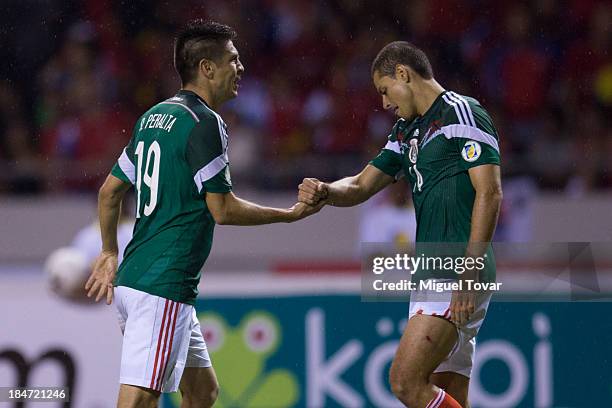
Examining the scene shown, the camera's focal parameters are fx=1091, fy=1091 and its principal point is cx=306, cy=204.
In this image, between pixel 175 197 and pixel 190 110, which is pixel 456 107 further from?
pixel 175 197

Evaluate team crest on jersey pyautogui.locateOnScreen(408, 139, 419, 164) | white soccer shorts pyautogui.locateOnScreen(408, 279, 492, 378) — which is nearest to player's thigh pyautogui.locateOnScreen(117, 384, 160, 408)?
white soccer shorts pyautogui.locateOnScreen(408, 279, 492, 378)

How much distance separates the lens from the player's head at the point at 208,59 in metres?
4.38

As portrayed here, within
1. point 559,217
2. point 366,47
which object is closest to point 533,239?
point 559,217

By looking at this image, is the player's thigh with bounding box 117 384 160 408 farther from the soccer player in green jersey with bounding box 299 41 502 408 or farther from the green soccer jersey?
the green soccer jersey

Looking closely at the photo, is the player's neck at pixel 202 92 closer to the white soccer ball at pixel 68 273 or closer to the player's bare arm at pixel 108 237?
the player's bare arm at pixel 108 237

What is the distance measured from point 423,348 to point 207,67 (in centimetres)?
143

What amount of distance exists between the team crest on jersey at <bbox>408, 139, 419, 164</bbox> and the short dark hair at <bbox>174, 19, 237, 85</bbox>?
90 centimetres

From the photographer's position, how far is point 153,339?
410 centimetres

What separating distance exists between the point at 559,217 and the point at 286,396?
12.4 feet

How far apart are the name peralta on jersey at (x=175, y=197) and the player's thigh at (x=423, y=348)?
89 centimetres

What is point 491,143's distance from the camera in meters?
4.43

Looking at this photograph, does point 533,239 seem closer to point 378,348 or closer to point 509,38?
point 509,38

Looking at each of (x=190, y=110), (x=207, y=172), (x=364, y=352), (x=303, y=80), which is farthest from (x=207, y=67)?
(x=303, y=80)

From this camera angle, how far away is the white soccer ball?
19.5 feet
